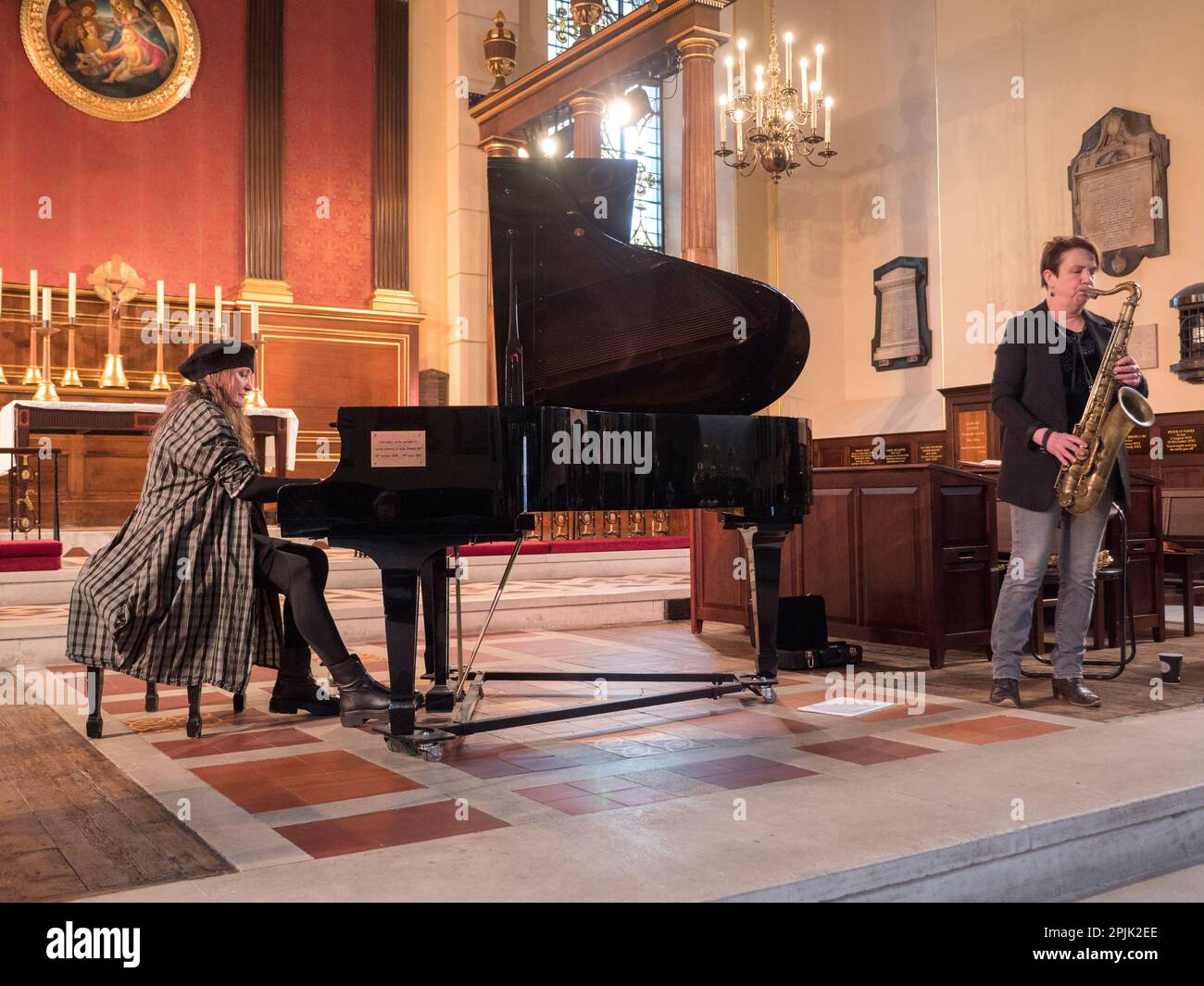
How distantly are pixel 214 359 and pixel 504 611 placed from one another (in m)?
2.84

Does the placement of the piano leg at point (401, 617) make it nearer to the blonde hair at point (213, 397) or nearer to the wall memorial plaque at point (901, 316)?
the blonde hair at point (213, 397)

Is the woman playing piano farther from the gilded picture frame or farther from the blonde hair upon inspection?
the gilded picture frame

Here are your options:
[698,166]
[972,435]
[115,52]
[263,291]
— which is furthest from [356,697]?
[972,435]

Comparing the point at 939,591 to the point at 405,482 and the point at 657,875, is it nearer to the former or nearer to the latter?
the point at 405,482

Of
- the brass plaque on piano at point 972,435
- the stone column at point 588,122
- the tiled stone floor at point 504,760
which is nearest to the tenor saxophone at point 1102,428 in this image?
the tiled stone floor at point 504,760

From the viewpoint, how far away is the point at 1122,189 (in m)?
9.06

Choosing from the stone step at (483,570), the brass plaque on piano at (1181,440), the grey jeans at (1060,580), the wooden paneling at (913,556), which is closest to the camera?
the grey jeans at (1060,580)

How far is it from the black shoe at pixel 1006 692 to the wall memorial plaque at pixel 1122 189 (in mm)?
6480

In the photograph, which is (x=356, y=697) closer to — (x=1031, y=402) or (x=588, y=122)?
(x=1031, y=402)

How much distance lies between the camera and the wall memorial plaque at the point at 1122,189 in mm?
8766

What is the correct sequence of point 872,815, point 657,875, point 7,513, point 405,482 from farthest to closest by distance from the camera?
point 7,513, point 405,482, point 872,815, point 657,875

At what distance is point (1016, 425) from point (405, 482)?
199 cm

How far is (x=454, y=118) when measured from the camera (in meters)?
10.4
